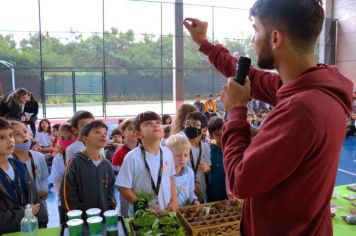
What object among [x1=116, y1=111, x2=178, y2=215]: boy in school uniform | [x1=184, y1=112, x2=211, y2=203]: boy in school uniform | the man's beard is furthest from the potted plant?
[x1=184, y1=112, x2=211, y2=203]: boy in school uniform

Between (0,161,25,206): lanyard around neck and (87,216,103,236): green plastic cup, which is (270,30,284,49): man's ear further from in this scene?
(0,161,25,206): lanyard around neck

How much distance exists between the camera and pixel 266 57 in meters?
0.94

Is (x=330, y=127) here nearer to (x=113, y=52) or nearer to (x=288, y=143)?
(x=288, y=143)

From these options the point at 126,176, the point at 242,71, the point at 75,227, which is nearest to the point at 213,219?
the point at 75,227

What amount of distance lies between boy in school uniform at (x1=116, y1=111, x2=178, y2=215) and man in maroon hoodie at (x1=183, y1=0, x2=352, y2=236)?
1366mm

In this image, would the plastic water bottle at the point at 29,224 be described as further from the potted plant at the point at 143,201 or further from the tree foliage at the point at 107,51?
the tree foliage at the point at 107,51

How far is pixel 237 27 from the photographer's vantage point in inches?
547

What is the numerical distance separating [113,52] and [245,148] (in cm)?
1315

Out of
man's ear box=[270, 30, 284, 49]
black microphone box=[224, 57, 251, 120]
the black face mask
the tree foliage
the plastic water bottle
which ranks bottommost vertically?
the plastic water bottle

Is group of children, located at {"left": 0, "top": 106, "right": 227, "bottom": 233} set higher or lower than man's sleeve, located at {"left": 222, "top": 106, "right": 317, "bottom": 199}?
lower

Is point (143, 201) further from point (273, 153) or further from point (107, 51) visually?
point (107, 51)

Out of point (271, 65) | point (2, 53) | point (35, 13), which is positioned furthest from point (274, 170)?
point (2, 53)

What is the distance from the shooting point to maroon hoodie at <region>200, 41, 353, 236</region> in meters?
0.80

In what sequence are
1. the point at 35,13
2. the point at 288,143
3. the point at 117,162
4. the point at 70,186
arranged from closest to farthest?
1. the point at 288,143
2. the point at 70,186
3. the point at 117,162
4. the point at 35,13
